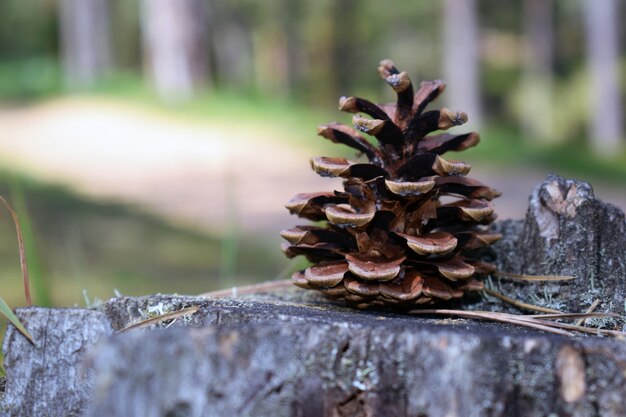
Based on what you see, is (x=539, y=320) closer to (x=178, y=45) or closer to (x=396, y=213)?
(x=396, y=213)

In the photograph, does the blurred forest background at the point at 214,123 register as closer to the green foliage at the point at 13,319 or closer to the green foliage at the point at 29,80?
the green foliage at the point at 29,80

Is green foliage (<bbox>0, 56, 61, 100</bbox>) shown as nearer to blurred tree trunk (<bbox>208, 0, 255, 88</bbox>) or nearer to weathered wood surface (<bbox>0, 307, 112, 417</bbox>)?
blurred tree trunk (<bbox>208, 0, 255, 88</bbox>)

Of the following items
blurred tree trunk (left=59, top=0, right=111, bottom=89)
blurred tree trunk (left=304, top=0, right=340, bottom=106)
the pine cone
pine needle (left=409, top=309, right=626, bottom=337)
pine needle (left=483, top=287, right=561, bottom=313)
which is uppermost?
blurred tree trunk (left=304, top=0, right=340, bottom=106)

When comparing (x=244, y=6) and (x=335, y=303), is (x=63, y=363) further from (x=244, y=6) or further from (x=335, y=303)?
(x=244, y=6)

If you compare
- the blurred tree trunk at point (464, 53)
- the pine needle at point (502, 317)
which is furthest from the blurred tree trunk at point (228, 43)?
the pine needle at point (502, 317)

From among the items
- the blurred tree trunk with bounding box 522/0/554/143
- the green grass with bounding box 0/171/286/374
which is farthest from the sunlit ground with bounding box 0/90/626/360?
the blurred tree trunk with bounding box 522/0/554/143

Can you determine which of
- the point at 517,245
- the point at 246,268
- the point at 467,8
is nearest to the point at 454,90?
the point at 467,8

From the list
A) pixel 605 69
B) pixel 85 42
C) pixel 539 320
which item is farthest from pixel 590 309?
pixel 85 42
